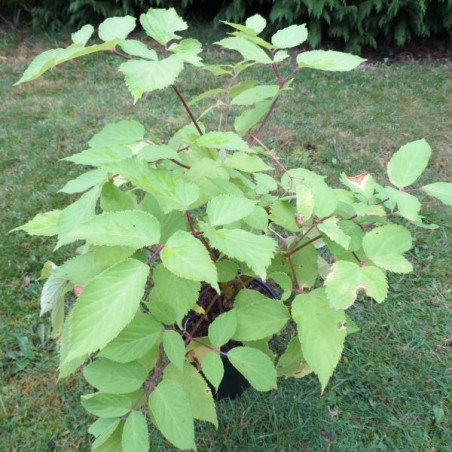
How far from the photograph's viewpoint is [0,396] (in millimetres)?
1664

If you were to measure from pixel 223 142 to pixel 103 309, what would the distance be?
42cm

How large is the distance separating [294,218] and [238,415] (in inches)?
36.5

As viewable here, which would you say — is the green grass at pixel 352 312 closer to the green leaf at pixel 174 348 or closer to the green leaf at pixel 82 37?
the green leaf at pixel 82 37

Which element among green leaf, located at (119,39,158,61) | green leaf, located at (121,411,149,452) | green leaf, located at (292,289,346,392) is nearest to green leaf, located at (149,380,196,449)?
green leaf, located at (121,411,149,452)

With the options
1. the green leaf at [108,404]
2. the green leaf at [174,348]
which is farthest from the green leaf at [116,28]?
the green leaf at [108,404]

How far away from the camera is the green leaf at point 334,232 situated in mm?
785

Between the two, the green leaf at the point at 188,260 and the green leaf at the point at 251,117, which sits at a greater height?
the green leaf at the point at 188,260

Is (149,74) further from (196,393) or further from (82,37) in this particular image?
(196,393)

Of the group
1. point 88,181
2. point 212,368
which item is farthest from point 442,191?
point 88,181

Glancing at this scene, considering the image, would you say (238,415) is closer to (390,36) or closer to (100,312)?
(100,312)

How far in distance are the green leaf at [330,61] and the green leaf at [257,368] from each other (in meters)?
0.61

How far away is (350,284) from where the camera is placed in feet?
2.54

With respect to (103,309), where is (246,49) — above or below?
above

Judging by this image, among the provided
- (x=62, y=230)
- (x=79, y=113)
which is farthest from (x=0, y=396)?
(x=79, y=113)
